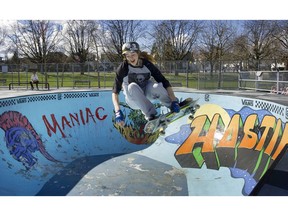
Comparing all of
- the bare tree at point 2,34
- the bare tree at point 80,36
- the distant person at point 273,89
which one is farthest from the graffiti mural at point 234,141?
the bare tree at point 2,34

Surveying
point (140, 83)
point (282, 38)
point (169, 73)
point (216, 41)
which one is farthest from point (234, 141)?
point (282, 38)

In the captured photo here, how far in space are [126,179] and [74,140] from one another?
95.0 inches

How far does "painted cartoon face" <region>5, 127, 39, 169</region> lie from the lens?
646cm

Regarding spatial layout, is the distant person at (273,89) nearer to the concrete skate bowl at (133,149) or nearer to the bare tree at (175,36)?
the bare tree at (175,36)

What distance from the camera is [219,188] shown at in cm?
598

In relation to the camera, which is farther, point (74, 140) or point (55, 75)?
point (55, 75)

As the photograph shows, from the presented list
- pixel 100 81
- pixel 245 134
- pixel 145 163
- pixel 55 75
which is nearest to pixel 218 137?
pixel 245 134

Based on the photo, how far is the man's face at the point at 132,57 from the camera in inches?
252

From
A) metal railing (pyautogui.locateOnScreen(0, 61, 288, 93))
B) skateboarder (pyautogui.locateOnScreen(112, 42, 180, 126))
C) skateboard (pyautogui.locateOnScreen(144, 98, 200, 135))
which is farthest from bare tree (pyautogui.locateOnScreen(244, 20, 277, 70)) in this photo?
skateboarder (pyautogui.locateOnScreen(112, 42, 180, 126))

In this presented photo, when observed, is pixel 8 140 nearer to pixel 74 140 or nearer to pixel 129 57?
pixel 74 140

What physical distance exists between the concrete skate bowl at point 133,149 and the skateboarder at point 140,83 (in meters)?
1.51

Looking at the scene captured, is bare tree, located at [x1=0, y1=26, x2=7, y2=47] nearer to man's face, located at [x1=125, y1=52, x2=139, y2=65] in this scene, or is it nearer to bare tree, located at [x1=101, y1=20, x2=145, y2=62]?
bare tree, located at [x1=101, y1=20, x2=145, y2=62]

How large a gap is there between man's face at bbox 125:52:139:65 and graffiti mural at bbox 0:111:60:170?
3235 millimetres

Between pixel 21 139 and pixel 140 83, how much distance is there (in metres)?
3.24
